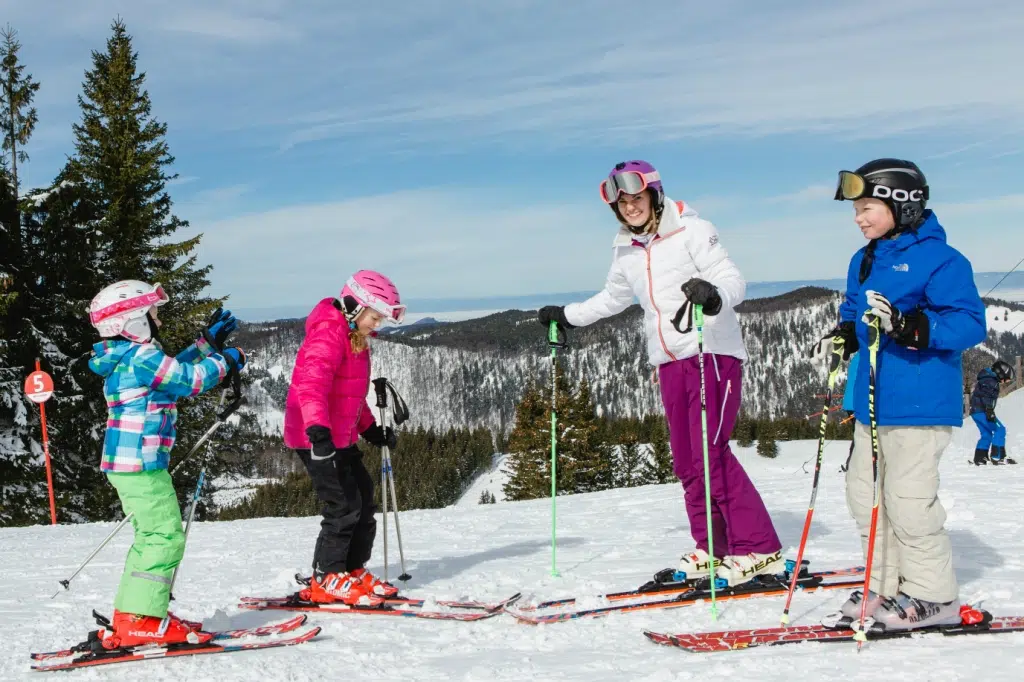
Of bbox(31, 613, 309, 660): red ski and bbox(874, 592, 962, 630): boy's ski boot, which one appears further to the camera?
bbox(31, 613, 309, 660): red ski

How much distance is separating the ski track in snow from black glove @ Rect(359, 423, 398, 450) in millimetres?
1040

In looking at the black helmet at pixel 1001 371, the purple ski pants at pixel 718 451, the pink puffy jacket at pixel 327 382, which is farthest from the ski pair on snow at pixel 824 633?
the black helmet at pixel 1001 371

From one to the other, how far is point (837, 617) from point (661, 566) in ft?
6.53

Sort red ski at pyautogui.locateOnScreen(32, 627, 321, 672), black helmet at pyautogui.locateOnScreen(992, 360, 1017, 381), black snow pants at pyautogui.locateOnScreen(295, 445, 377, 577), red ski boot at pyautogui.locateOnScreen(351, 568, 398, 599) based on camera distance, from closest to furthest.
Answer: red ski at pyautogui.locateOnScreen(32, 627, 321, 672)
black snow pants at pyautogui.locateOnScreen(295, 445, 377, 577)
red ski boot at pyautogui.locateOnScreen(351, 568, 398, 599)
black helmet at pyautogui.locateOnScreen(992, 360, 1017, 381)

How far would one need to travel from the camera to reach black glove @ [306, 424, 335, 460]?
457 centimetres

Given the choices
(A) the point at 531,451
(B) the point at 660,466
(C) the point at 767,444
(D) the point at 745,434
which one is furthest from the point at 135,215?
(D) the point at 745,434

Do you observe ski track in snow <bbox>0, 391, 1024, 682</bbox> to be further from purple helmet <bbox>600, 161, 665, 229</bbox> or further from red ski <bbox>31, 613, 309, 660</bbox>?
purple helmet <bbox>600, 161, 665, 229</bbox>

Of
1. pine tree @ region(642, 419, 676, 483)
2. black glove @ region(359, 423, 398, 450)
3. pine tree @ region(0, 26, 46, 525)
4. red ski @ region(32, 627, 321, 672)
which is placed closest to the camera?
red ski @ region(32, 627, 321, 672)

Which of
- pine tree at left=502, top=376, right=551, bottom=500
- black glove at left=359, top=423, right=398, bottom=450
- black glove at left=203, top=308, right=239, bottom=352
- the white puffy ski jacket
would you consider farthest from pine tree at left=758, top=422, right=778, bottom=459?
black glove at left=203, top=308, right=239, bottom=352

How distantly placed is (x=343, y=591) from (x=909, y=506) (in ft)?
10.5

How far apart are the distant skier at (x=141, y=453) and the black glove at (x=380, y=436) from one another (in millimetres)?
1454

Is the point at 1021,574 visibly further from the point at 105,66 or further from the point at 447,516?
the point at 105,66

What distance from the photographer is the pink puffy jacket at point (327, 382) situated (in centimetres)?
471

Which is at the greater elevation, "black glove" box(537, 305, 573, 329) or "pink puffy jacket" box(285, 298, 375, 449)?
"black glove" box(537, 305, 573, 329)
